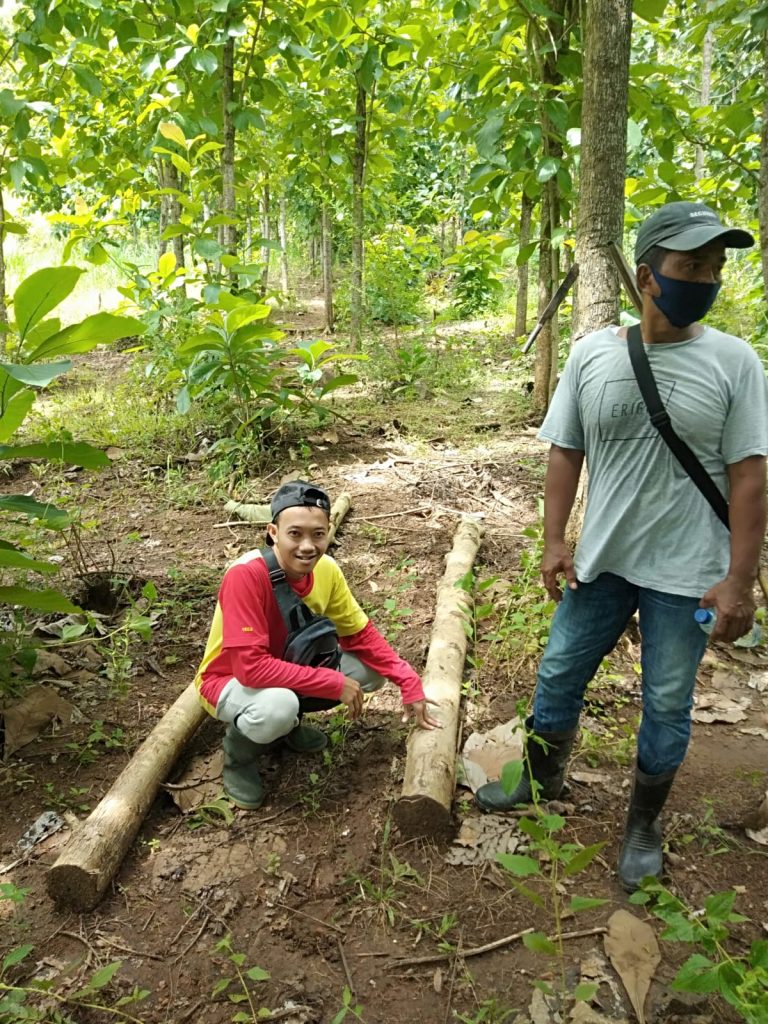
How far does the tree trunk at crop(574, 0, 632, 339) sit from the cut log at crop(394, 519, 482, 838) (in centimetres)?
161

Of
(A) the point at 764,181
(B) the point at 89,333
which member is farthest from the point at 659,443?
(A) the point at 764,181

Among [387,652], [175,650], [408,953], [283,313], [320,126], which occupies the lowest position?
[408,953]

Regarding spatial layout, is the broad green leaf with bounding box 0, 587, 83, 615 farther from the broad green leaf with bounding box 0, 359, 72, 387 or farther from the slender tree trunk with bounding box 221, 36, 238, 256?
Answer: the slender tree trunk with bounding box 221, 36, 238, 256

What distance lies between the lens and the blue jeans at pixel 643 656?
2.12m

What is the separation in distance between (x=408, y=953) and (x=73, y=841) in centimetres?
113

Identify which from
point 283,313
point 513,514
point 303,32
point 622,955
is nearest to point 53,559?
point 513,514

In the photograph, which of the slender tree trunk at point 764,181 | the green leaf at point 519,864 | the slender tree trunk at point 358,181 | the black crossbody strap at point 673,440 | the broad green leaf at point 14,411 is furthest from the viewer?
the slender tree trunk at point 358,181

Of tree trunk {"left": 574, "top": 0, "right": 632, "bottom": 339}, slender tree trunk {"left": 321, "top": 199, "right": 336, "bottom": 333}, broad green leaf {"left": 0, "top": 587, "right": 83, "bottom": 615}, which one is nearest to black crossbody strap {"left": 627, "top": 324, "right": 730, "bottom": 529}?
tree trunk {"left": 574, "top": 0, "right": 632, "bottom": 339}

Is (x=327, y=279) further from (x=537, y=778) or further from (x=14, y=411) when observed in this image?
(x=537, y=778)

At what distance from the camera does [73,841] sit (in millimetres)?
2295

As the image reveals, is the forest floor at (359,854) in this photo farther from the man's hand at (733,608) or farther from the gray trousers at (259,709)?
the man's hand at (733,608)

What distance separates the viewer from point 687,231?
1917 mm

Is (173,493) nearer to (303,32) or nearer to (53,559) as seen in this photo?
(53,559)

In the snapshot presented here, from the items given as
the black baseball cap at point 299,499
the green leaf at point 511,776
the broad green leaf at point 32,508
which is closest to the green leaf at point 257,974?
the green leaf at point 511,776
